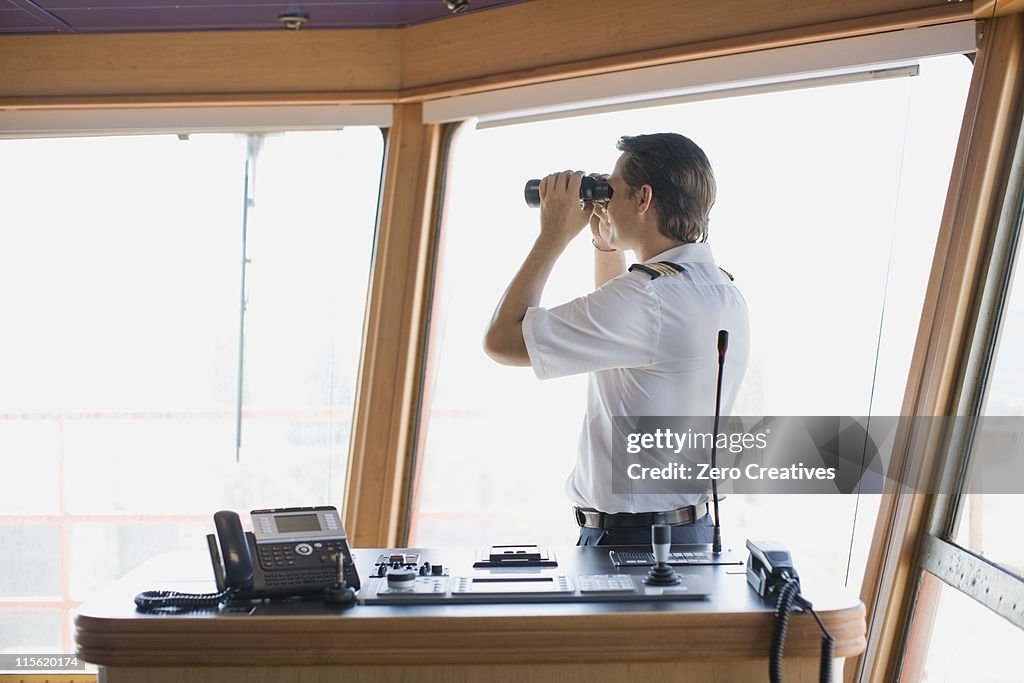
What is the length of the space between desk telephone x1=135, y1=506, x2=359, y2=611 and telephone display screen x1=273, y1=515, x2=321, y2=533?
0.05 ft

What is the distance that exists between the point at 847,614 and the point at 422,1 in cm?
214

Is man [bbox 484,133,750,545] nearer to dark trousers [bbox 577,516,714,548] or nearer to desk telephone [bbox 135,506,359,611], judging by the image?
dark trousers [bbox 577,516,714,548]

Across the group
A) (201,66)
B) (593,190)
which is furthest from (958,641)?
(201,66)

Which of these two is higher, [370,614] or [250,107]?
[250,107]

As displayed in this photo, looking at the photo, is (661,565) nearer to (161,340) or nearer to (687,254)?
(687,254)

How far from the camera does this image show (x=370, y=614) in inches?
60.8

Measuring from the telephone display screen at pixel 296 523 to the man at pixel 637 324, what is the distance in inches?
18.6

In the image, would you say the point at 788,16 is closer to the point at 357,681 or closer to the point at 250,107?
the point at 250,107

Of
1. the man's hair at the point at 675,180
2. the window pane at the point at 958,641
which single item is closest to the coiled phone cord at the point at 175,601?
the man's hair at the point at 675,180

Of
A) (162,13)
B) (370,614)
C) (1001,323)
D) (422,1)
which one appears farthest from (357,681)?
(162,13)

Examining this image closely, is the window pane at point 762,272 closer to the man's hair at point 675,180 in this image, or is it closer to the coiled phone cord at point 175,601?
the man's hair at point 675,180

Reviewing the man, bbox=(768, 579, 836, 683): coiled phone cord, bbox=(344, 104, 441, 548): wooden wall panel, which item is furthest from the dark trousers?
bbox=(344, 104, 441, 548): wooden wall panel

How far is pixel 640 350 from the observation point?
6.28ft

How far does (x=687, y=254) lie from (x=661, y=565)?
2.18 ft
